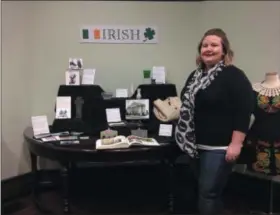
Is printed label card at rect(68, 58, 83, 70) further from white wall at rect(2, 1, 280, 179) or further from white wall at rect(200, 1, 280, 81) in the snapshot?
white wall at rect(200, 1, 280, 81)

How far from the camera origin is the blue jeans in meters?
1.97

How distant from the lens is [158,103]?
2.78 m

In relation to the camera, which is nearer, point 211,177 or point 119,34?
point 211,177

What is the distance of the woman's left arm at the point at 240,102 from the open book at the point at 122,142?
2.17 feet

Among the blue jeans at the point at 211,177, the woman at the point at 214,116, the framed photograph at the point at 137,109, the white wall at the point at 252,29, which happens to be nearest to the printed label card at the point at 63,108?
the framed photograph at the point at 137,109

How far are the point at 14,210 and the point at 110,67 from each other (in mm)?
1521

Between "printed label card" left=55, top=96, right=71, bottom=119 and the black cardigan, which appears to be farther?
"printed label card" left=55, top=96, right=71, bottom=119

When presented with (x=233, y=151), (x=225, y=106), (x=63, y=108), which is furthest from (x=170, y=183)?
(x=63, y=108)

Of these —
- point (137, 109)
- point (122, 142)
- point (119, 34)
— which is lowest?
point (122, 142)

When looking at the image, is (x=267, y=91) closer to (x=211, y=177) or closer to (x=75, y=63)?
(x=211, y=177)

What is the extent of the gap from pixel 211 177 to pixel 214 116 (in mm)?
364

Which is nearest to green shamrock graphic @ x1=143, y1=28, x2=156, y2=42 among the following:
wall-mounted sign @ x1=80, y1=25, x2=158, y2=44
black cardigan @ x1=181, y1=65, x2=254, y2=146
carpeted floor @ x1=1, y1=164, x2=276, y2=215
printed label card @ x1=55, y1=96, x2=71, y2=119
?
wall-mounted sign @ x1=80, y1=25, x2=158, y2=44

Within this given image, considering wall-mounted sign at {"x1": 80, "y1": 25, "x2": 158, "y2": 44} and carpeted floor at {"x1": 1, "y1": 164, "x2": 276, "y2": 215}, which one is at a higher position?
wall-mounted sign at {"x1": 80, "y1": 25, "x2": 158, "y2": 44}

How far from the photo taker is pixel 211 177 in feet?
6.54
